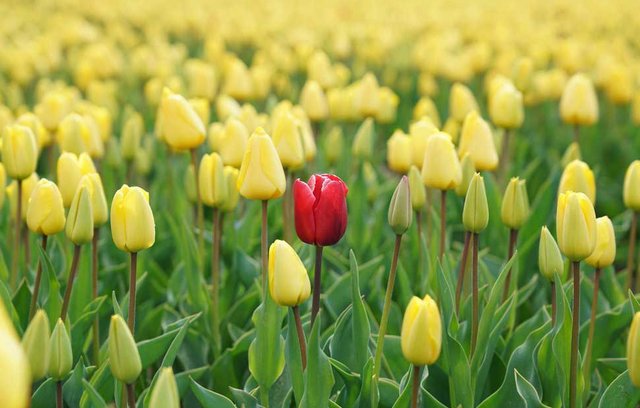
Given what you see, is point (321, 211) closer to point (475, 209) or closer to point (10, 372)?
point (475, 209)

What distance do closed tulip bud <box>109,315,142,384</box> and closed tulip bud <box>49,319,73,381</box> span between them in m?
0.20

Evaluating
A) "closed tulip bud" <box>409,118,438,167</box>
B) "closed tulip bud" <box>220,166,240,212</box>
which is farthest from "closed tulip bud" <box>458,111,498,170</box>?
"closed tulip bud" <box>220,166,240,212</box>

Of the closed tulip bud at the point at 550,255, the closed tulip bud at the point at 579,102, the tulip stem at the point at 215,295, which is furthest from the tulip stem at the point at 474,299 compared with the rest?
the closed tulip bud at the point at 579,102

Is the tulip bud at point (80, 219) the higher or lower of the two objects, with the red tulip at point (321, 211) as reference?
lower

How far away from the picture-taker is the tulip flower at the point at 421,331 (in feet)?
5.20

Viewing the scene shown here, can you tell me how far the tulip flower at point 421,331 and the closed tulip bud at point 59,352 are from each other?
67cm

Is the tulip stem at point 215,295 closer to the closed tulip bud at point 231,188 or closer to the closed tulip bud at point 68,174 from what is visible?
the closed tulip bud at point 231,188

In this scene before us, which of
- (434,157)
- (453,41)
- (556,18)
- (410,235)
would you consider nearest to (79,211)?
(434,157)

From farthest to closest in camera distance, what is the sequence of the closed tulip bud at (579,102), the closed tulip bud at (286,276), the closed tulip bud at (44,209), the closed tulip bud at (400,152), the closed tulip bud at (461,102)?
the closed tulip bud at (461,102), the closed tulip bud at (579,102), the closed tulip bud at (400,152), the closed tulip bud at (44,209), the closed tulip bud at (286,276)

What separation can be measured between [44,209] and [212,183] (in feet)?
1.81

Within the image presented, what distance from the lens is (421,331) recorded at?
62.6 inches

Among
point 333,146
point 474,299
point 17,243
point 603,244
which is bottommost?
point 333,146

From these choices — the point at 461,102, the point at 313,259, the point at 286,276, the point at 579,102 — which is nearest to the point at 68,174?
the point at 313,259

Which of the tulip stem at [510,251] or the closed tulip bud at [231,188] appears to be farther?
the closed tulip bud at [231,188]
